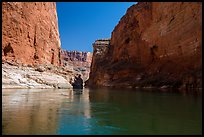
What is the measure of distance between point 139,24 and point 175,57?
14968mm

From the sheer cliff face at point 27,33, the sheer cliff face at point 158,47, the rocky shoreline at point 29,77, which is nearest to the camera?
the rocky shoreline at point 29,77

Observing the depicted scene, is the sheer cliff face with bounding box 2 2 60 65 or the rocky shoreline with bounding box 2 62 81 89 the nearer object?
the rocky shoreline with bounding box 2 62 81 89

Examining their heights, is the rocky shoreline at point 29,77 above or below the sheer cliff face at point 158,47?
below

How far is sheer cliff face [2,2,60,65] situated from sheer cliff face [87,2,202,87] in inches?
540

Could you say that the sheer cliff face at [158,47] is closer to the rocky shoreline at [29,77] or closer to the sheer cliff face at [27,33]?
the rocky shoreline at [29,77]

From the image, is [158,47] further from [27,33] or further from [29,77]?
[29,77]

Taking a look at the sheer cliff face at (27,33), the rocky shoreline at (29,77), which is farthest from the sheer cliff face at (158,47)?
the sheer cliff face at (27,33)

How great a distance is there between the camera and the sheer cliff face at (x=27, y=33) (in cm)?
2733

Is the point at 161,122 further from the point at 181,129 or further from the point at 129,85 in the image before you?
the point at 129,85

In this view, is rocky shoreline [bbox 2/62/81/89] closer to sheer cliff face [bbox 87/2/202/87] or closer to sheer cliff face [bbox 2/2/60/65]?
sheer cliff face [bbox 2/2/60/65]

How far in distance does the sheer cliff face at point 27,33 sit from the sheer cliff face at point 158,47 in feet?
45.0

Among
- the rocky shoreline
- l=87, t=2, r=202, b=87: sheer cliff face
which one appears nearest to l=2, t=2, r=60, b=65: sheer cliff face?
the rocky shoreline

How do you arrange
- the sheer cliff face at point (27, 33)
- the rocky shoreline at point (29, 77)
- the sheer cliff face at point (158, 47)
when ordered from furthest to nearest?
the sheer cliff face at point (27, 33) → the sheer cliff face at point (158, 47) → the rocky shoreline at point (29, 77)

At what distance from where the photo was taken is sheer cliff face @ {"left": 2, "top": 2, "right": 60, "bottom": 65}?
27.3 m
